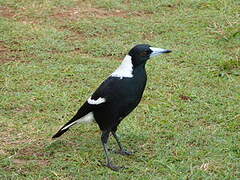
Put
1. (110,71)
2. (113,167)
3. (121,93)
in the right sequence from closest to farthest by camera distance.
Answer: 1. (121,93)
2. (113,167)
3. (110,71)

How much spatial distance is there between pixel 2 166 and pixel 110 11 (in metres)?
4.36

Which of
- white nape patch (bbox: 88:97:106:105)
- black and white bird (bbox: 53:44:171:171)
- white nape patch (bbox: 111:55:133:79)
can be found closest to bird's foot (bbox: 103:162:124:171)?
black and white bird (bbox: 53:44:171:171)

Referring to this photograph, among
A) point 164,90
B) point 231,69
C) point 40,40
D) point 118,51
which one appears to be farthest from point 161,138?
point 40,40

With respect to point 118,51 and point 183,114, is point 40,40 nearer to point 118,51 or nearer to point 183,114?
point 118,51

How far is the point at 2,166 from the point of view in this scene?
14.7 ft

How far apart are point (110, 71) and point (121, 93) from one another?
2.22 meters

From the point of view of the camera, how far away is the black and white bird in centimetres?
429

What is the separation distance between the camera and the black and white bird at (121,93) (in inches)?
169

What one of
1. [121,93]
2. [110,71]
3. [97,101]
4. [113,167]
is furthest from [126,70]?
[110,71]

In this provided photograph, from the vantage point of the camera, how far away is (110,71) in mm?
6492

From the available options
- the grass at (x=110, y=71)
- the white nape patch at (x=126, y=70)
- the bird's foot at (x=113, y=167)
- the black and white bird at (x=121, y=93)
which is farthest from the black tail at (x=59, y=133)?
the white nape patch at (x=126, y=70)

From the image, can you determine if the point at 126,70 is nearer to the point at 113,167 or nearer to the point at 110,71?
the point at 113,167

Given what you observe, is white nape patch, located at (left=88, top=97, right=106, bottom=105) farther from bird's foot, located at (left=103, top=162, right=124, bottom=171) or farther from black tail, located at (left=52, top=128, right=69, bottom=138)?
bird's foot, located at (left=103, top=162, right=124, bottom=171)

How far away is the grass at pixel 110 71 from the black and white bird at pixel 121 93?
36cm
